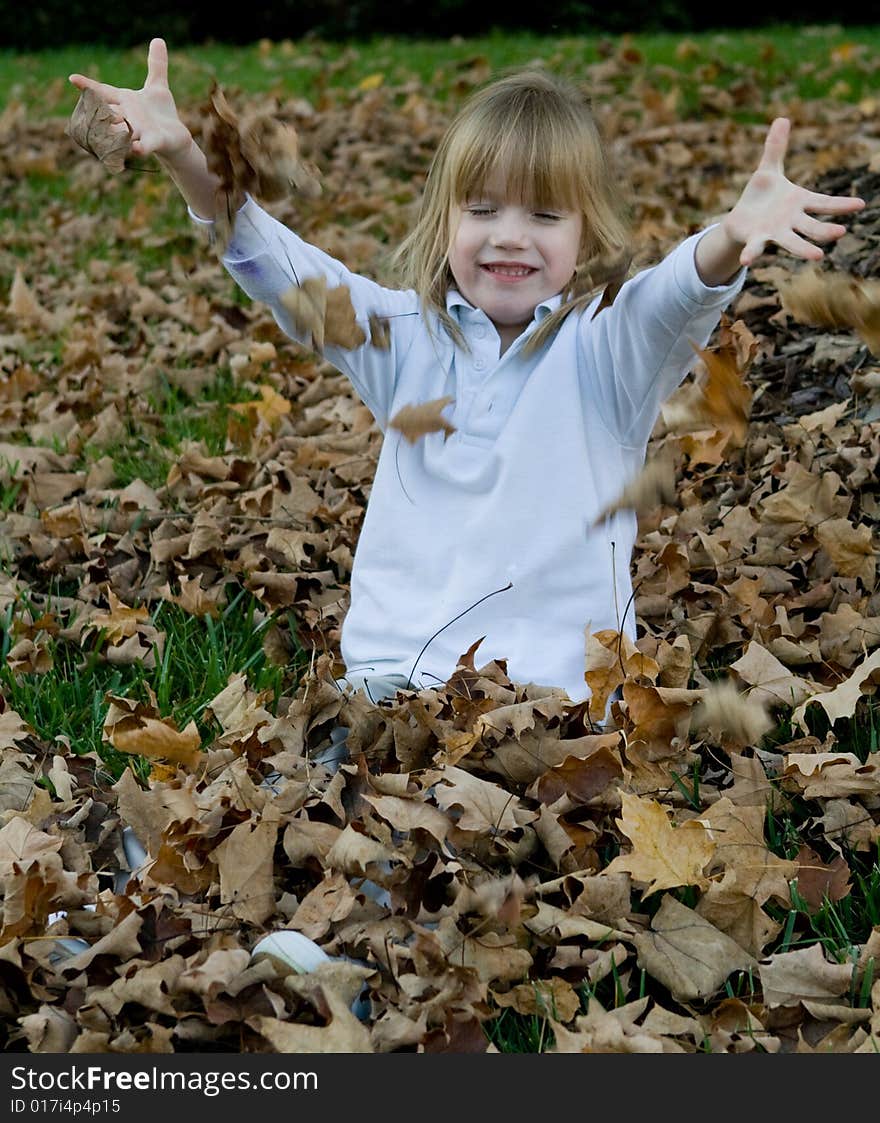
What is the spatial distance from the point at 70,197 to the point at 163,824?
6031 millimetres

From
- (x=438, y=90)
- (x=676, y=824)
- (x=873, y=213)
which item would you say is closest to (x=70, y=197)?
(x=438, y=90)

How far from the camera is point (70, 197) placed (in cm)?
754

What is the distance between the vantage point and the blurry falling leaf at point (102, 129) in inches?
91.0

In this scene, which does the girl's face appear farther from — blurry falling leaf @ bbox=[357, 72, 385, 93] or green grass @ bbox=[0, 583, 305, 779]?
blurry falling leaf @ bbox=[357, 72, 385, 93]

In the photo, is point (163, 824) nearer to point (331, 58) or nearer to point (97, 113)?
point (97, 113)

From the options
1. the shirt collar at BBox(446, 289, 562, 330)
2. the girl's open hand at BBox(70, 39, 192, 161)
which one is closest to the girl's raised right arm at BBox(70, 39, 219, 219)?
the girl's open hand at BBox(70, 39, 192, 161)

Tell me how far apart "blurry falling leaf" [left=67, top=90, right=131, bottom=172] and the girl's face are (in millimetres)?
640

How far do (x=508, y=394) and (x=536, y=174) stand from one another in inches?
16.3

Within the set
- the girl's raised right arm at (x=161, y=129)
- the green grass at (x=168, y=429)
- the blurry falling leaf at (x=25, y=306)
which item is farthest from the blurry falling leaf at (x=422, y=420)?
the blurry falling leaf at (x=25, y=306)

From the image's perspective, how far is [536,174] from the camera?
8.11ft

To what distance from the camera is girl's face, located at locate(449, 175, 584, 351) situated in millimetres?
2488

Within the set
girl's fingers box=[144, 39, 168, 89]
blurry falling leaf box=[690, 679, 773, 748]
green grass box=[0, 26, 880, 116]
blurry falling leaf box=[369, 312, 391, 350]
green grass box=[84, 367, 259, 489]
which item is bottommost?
blurry falling leaf box=[690, 679, 773, 748]

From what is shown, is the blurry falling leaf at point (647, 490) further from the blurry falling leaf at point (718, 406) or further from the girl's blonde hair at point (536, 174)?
the girl's blonde hair at point (536, 174)

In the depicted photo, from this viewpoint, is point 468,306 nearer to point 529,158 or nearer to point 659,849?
point 529,158
